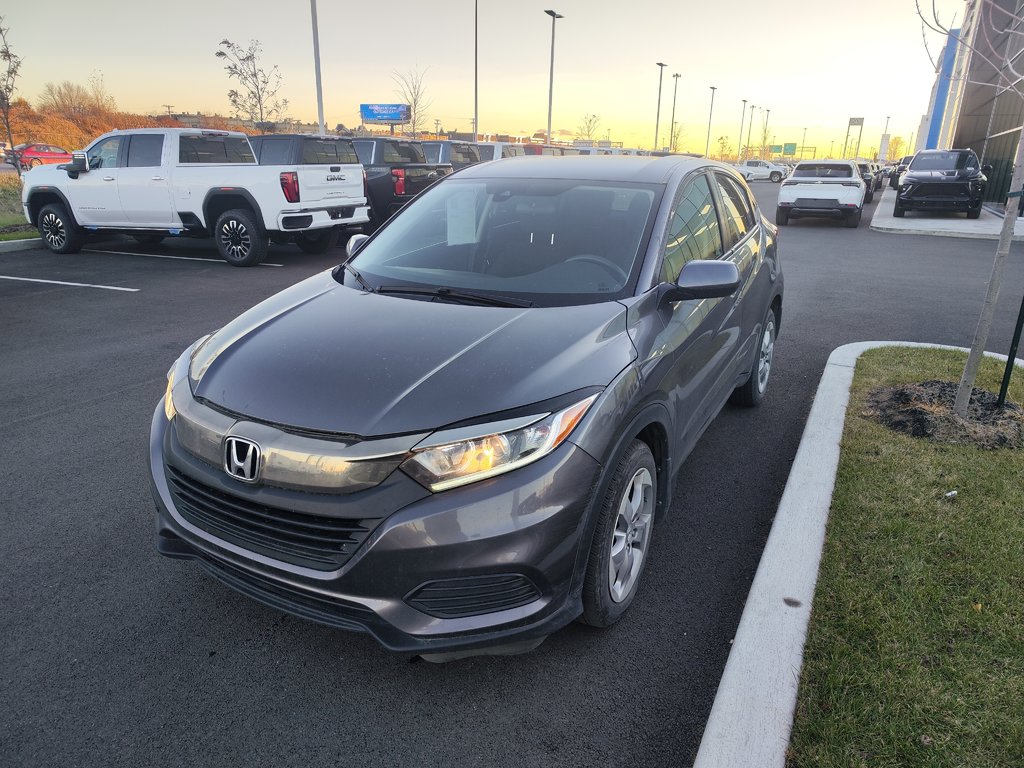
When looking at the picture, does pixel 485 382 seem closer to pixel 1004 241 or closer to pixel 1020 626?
pixel 1020 626

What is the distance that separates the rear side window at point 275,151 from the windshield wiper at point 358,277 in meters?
10.1

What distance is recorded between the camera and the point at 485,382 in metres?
2.34

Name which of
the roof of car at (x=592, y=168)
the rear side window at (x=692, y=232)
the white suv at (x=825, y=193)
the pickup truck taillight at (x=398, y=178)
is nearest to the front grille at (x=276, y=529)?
the rear side window at (x=692, y=232)

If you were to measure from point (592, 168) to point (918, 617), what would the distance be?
8.70ft

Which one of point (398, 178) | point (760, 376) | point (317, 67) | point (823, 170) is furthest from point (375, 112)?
point (760, 376)

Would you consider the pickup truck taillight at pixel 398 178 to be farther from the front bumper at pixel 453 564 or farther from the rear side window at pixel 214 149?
the front bumper at pixel 453 564

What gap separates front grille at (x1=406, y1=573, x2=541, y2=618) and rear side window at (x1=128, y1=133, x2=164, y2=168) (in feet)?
36.7

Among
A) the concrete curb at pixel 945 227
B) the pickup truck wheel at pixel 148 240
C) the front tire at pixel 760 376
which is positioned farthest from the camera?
the concrete curb at pixel 945 227

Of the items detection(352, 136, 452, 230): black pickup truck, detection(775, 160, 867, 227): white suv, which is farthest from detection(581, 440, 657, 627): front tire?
detection(775, 160, 867, 227): white suv

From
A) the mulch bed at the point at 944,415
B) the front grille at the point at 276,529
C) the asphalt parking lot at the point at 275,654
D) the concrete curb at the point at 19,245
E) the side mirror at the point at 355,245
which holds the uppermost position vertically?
the side mirror at the point at 355,245

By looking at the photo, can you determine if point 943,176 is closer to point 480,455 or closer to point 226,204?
point 226,204

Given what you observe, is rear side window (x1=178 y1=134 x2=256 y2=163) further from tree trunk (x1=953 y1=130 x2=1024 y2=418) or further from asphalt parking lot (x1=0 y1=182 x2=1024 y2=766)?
tree trunk (x1=953 y1=130 x2=1024 y2=418)

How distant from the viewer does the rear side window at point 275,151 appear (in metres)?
12.7

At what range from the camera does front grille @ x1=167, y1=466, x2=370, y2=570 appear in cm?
218
